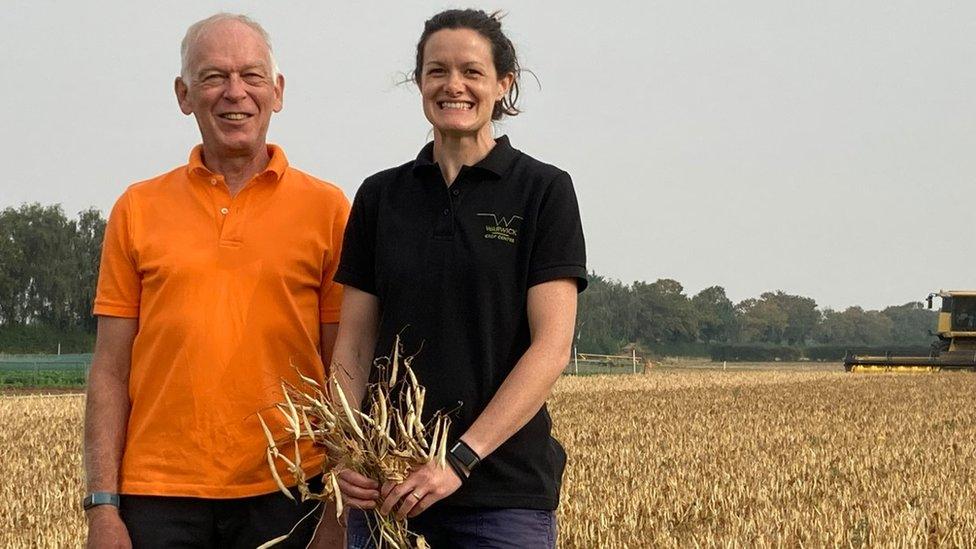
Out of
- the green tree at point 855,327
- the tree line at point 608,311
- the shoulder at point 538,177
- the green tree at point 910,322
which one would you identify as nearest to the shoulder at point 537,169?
the shoulder at point 538,177

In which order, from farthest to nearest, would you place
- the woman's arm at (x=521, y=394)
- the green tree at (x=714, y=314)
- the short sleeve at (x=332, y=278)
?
1. the green tree at (x=714, y=314)
2. the short sleeve at (x=332, y=278)
3. the woman's arm at (x=521, y=394)

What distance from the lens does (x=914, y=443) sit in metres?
13.0

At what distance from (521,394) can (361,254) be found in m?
0.60

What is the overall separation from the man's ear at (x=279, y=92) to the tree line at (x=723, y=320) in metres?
91.0

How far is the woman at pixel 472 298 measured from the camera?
9.44 feet

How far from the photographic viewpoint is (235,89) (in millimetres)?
3182

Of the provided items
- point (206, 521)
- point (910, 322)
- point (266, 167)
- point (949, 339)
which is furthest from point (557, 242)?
point (910, 322)

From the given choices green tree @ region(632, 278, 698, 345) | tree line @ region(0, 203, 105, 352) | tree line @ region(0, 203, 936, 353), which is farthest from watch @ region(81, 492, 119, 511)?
green tree @ region(632, 278, 698, 345)

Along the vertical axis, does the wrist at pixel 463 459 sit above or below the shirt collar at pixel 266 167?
below

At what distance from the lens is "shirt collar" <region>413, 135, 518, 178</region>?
3.05 meters

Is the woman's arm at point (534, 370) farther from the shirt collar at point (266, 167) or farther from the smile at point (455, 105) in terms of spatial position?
the shirt collar at point (266, 167)

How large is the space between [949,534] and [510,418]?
16.1ft

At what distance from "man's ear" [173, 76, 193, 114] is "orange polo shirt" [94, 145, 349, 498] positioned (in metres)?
0.18

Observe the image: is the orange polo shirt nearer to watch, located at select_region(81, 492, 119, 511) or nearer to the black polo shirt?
watch, located at select_region(81, 492, 119, 511)
